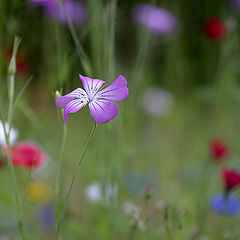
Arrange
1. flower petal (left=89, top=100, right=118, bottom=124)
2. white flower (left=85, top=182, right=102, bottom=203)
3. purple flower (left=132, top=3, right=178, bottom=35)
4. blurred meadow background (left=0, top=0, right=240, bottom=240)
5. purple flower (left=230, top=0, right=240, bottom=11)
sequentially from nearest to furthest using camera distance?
flower petal (left=89, top=100, right=118, bottom=124), blurred meadow background (left=0, top=0, right=240, bottom=240), white flower (left=85, top=182, right=102, bottom=203), purple flower (left=230, top=0, right=240, bottom=11), purple flower (left=132, top=3, right=178, bottom=35)

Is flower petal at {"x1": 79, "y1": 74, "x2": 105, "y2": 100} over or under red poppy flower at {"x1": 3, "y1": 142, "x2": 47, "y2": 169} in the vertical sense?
over

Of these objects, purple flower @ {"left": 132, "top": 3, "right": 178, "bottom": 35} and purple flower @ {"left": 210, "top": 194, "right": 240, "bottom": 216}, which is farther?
purple flower @ {"left": 132, "top": 3, "right": 178, "bottom": 35}

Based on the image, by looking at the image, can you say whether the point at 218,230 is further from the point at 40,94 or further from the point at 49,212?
the point at 40,94

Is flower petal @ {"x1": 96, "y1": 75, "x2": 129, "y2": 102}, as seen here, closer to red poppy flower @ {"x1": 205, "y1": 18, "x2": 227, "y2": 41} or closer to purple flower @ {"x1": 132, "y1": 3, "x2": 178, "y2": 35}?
red poppy flower @ {"x1": 205, "y1": 18, "x2": 227, "y2": 41}

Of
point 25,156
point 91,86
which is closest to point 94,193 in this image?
point 25,156

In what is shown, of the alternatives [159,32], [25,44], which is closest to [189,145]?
[159,32]

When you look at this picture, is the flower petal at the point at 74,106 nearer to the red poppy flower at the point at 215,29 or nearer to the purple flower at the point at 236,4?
the red poppy flower at the point at 215,29

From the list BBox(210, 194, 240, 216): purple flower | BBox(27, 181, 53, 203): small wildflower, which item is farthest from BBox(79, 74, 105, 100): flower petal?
BBox(27, 181, 53, 203): small wildflower
